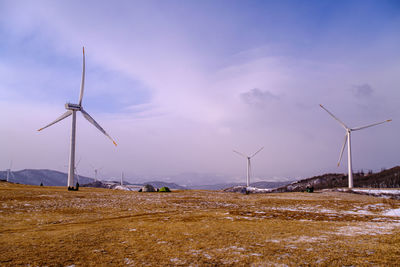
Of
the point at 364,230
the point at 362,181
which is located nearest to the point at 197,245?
the point at 364,230

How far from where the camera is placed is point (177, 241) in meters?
11.3

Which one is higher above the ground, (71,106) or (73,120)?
(71,106)

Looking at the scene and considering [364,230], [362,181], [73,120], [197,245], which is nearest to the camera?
[197,245]

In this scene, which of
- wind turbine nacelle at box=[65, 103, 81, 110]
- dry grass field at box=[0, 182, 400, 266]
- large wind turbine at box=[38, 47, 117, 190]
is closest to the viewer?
dry grass field at box=[0, 182, 400, 266]

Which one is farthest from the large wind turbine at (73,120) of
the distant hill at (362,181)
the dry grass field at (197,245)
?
the distant hill at (362,181)

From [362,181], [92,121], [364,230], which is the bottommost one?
[362,181]

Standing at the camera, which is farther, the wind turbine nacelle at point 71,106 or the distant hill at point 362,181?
the distant hill at point 362,181

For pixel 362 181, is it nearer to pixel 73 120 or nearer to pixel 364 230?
pixel 73 120

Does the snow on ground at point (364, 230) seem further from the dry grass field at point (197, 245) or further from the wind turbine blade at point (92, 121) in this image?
the wind turbine blade at point (92, 121)

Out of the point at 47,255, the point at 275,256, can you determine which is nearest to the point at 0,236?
the point at 47,255

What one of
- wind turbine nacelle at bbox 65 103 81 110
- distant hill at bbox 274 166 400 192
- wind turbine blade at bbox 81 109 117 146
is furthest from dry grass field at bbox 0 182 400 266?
distant hill at bbox 274 166 400 192

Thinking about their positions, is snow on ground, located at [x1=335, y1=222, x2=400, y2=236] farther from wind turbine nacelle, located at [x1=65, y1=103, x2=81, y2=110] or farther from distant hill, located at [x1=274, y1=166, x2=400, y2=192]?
distant hill, located at [x1=274, y1=166, x2=400, y2=192]

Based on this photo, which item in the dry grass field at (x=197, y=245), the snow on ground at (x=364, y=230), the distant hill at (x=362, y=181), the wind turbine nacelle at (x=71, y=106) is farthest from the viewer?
the distant hill at (x=362, y=181)

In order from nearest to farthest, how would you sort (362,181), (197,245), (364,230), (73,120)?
(197,245) < (364,230) < (73,120) < (362,181)
